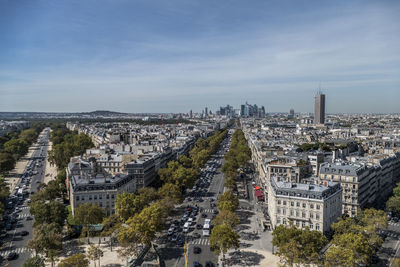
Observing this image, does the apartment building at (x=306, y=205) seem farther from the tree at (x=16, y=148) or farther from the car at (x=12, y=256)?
the tree at (x=16, y=148)

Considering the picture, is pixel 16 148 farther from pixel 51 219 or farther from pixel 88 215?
pixel 88 215

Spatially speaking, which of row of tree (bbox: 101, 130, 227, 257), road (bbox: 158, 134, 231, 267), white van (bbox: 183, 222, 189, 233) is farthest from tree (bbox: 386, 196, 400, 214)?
row of tree (bbox: 101, 130, 227, 257)

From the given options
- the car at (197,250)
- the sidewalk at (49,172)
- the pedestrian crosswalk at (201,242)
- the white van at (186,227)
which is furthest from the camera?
the sidewalk at (49,172)

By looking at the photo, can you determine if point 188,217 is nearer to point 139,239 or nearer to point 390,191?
point 139,239

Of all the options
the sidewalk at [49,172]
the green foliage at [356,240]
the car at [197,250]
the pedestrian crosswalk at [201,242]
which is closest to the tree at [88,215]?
the pedestrian crosswalk at [201,242]

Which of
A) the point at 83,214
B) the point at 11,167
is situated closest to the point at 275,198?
the point at 83,214

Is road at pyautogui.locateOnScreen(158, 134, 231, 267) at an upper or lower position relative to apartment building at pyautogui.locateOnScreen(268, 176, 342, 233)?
lower

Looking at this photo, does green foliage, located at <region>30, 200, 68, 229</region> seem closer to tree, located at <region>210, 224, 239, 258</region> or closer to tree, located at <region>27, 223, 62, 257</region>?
tree, located at <region>27, 223, 62, 257</region>
